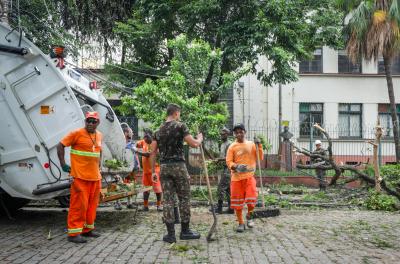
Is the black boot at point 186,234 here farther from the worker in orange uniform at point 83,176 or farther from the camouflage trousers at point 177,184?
the worker in orange uniform at point 83,176

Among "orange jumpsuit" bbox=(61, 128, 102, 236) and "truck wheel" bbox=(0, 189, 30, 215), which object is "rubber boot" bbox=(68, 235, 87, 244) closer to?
"orange jumpsuit" bbox=(61, 128, 102, 236)

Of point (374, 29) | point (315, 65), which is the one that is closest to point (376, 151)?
point (374, 29)

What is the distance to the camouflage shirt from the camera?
649 centimetres

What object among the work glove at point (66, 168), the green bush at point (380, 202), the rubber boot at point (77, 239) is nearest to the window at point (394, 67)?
the green bush at point (380, 202)

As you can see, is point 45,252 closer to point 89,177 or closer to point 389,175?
point 89,177

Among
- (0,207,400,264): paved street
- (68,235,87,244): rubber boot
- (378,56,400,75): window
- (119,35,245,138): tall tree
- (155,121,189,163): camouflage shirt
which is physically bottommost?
(0,207,400,264): paved street

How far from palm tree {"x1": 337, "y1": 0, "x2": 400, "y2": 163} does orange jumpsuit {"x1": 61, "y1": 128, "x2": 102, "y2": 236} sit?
508 inches

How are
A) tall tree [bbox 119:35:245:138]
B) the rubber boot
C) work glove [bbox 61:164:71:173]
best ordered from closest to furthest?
Answer: the rubber boot → work glove [bbox 61:164:71:173] → tall tree [bbox 119:35:245:138]

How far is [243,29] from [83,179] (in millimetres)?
10005

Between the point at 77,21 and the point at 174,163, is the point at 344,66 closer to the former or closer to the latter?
the point at 77,21

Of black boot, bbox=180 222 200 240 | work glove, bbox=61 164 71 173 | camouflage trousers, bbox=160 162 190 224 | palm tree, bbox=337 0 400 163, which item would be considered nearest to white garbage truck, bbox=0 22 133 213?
work glove, bbox=61 164 71 173

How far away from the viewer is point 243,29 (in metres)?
15.1

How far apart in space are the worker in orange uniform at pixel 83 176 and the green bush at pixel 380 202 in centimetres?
663

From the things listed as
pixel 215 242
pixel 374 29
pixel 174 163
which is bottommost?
pixel 215 242
